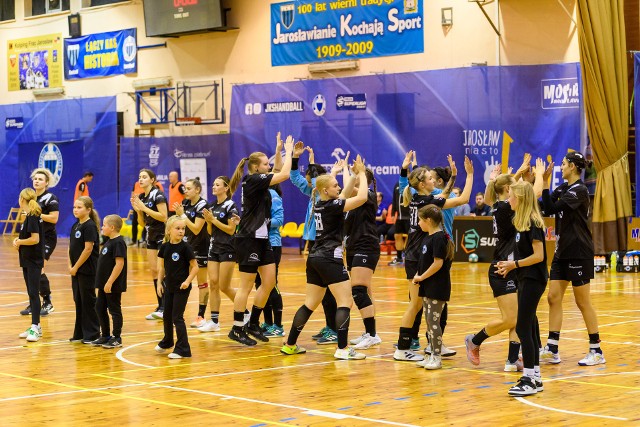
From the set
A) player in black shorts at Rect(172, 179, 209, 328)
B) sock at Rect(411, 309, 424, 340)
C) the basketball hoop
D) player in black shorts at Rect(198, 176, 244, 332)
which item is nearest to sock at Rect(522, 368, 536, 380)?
sock at Rect(411, 309, 424, 340)

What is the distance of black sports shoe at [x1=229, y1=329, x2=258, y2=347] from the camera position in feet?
37.2

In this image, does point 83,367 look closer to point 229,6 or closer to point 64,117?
point 229,6

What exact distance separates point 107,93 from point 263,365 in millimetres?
24895

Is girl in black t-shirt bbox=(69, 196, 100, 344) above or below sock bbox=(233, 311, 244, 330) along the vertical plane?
above

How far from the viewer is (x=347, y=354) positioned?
10.3 meters

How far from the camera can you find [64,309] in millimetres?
15016

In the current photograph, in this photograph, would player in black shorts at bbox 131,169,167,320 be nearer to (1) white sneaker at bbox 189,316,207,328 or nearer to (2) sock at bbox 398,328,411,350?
(1) white sneaker at bbox 189,316,207,328

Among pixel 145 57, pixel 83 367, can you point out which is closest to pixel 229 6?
pixel 145 57

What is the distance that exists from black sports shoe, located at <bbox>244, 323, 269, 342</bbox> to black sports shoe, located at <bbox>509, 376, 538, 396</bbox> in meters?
3.75

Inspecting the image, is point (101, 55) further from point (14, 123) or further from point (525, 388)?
point (525, 388)

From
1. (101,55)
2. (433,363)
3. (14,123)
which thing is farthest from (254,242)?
(14,123)

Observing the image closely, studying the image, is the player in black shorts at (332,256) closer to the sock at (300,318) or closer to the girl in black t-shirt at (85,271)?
the sock at (300,318)

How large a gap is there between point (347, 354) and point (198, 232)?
3.23m

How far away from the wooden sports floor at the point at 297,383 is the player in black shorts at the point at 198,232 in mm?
485
